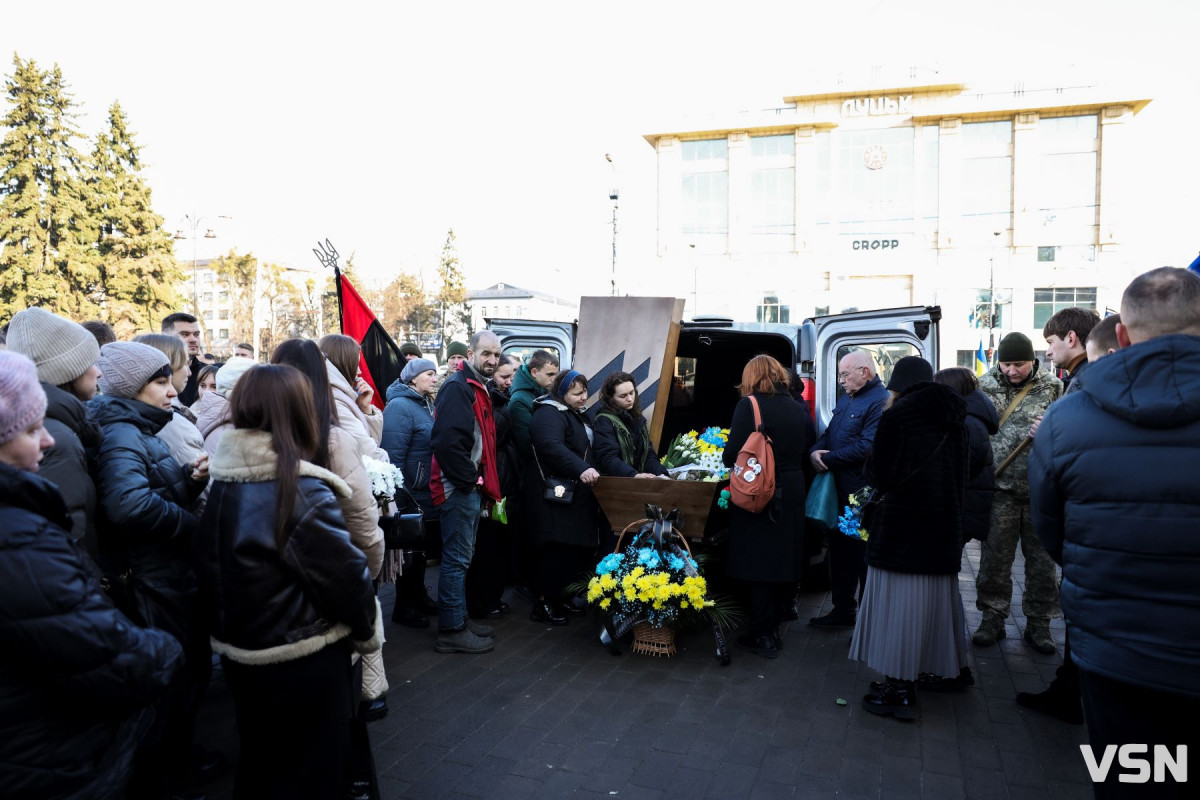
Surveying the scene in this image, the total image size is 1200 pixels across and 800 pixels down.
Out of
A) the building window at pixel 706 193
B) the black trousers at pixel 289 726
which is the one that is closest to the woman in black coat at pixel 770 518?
the black trousers at pixel 289 726

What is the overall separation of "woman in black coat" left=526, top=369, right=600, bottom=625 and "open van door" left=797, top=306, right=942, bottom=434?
7.83 ft

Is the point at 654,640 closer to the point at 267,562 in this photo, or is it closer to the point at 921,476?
the point at 921,476

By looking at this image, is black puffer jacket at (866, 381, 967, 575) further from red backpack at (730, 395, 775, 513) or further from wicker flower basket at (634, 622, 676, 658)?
wicker flower basket at (634, 622, 676, 658)

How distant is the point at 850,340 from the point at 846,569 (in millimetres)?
2206

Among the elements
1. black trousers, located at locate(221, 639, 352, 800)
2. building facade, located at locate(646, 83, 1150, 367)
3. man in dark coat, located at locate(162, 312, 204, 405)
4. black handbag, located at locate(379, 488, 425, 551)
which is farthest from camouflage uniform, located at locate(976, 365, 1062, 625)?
building facade, located at locate(646, 83, 1150, 367)

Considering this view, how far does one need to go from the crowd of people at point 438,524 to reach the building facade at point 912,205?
46.7m

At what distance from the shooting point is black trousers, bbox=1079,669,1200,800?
226 centimetres

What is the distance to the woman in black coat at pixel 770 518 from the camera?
5305mm

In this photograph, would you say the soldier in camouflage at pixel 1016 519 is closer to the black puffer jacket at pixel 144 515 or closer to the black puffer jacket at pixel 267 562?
the black puffer jacket at pixel 267 562

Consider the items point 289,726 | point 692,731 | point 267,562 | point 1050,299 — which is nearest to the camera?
point 267,562

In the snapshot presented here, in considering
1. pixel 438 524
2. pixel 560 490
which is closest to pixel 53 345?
pixel 438 524

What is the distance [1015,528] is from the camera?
5.37 metres

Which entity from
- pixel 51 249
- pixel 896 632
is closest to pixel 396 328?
pixel 51 249

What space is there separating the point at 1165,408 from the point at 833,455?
358 cm
